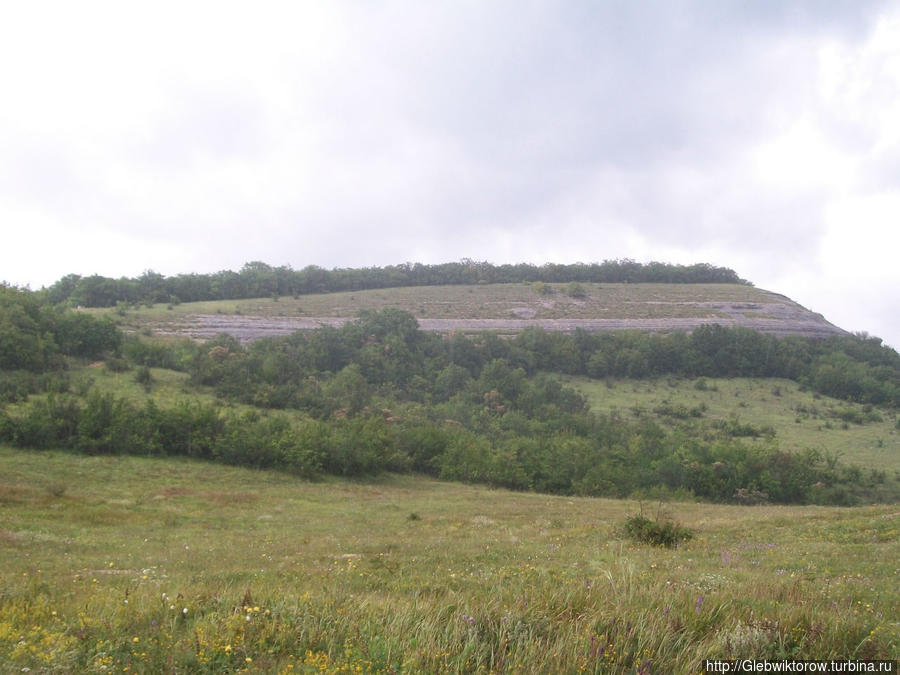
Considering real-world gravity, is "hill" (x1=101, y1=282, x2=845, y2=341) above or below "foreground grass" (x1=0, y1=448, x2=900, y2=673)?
above

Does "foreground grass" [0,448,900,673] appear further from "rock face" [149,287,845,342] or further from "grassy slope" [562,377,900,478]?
"rock face" [149,287,845,342]

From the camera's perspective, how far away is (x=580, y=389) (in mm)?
89312

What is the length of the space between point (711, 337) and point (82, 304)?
112 metres

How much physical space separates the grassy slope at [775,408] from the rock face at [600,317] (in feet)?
56.3

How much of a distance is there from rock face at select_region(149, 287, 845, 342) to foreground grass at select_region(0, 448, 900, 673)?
83205 mm

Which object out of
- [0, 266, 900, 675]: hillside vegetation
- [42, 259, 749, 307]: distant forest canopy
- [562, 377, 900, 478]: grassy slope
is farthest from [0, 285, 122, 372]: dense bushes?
[562, 377, 900, 478]: grassy slope

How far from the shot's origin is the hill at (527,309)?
9769 centimetres

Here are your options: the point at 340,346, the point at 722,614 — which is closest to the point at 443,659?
the point at 722,614

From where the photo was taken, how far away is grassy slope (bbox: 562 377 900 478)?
203ft

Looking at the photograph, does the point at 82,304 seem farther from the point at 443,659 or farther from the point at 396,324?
the point at 443,659

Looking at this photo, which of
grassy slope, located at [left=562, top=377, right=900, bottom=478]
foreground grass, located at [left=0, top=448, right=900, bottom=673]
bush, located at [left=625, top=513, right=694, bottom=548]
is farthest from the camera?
grassy slope, located at [left=562, top=377, right=900, bottom=478]

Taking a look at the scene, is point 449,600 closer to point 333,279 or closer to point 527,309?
point 527,309

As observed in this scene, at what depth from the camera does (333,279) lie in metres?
124

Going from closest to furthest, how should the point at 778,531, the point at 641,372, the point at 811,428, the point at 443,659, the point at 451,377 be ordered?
the point at 443,659 → the point at 778,531 → the point at 811,428 → the point at 451,377 → the point at 641,372
